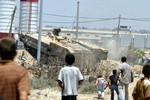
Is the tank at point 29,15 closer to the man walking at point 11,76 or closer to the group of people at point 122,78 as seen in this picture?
the group of people at point 122,78

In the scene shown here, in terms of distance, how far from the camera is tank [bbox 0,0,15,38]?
54.0 meters

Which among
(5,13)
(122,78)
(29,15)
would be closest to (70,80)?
(122,78)

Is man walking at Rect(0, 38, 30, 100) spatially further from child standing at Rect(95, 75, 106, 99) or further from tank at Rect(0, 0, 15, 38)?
tank at Rect(0, 0, 15, 38)

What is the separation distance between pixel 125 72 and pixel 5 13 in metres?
42.3

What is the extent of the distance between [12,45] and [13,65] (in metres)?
0.21

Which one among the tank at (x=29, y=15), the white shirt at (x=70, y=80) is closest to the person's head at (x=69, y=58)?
the white shirt at (x=70, y=80)

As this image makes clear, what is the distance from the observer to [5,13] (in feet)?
182

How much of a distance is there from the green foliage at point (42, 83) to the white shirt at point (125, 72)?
261 inches

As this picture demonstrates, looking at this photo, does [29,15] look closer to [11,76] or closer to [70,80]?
[70,80]

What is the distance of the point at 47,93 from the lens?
18.9 metres

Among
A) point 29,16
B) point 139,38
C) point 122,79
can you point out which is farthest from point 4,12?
point 122,79

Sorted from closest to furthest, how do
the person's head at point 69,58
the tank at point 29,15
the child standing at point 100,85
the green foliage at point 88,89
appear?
the person's head at point 69,58
the child standing at point 100,85
the green foliage at point 88,89
the tank at point 29,15

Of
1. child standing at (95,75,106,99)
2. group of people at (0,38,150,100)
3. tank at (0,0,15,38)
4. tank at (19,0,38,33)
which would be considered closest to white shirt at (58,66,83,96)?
group of people at (0,38,150,100)

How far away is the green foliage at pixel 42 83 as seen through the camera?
2065 cm
